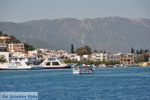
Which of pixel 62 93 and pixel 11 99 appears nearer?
pixel 11 99

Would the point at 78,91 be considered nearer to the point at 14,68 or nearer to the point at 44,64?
the point at 14,68

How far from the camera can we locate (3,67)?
569ft

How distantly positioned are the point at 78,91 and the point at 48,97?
7312 mm

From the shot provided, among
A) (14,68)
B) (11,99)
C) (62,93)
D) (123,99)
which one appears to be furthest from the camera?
(14,68)

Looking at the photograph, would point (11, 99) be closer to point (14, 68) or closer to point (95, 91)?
point (95, 91)

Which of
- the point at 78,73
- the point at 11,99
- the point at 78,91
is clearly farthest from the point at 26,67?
the point at 11,99

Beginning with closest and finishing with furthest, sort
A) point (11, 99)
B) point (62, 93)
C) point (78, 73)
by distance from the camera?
point (11, 99)
point (62, 93)
point (78, 73)

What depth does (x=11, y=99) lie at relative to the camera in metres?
39.5

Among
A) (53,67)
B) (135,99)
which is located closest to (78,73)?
(135,99)

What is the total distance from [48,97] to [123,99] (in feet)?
28.1

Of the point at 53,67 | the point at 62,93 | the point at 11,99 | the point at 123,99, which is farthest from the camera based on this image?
the point at 53,67

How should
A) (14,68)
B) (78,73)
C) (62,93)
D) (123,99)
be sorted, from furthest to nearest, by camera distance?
1. (14,68)
2. (78,73)
3. (62,93)
4. (123,99)

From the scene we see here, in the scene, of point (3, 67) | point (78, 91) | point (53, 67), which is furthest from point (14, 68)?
point (78, 91)

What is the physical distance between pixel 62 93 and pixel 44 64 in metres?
141
